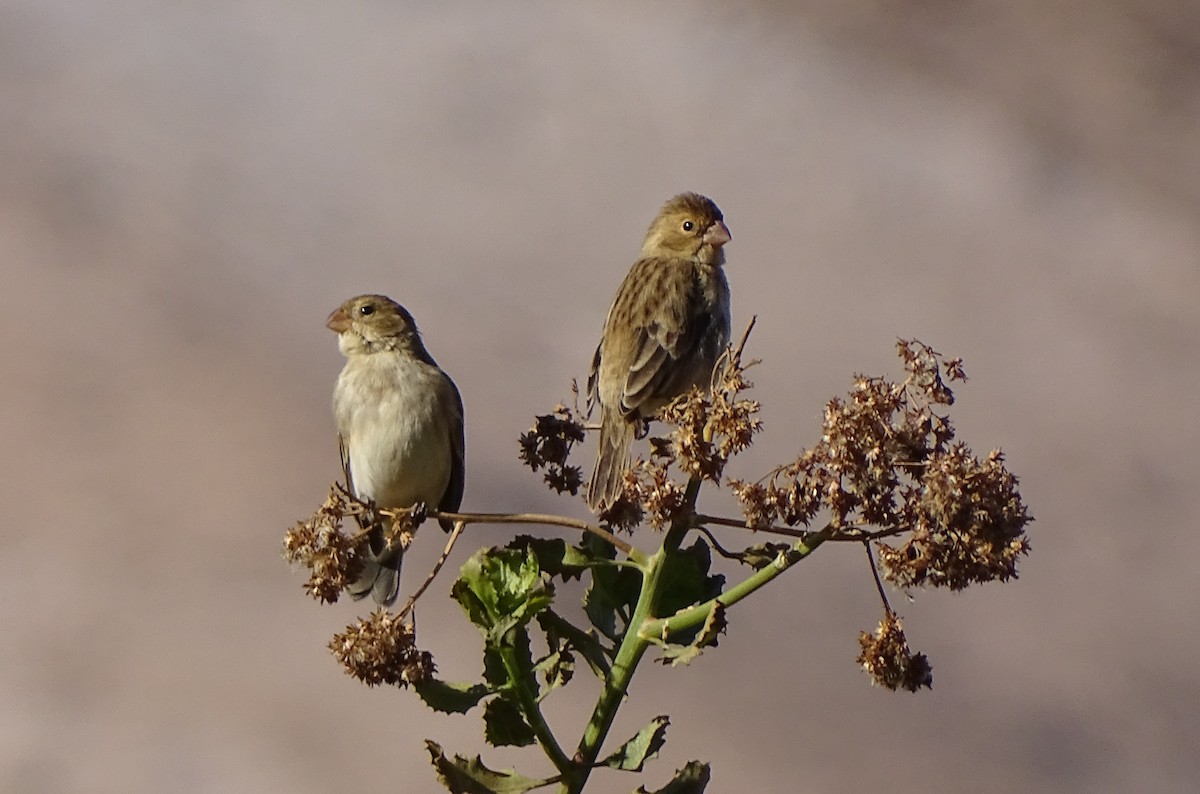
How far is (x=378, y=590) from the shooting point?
11.3 ft

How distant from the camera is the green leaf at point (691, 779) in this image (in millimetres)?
1595

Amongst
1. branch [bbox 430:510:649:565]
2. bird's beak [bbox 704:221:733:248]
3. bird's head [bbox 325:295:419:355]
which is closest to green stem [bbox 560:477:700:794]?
branch [bbox 430:510:649:565]

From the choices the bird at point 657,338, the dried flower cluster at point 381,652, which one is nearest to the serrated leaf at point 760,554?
the dried flower cluster at point 381,652

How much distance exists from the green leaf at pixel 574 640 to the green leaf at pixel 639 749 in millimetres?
86

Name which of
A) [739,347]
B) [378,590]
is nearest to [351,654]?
[739,347]

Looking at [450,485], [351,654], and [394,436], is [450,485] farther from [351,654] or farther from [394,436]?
[351,654]

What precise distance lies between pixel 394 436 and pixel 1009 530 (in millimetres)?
2475

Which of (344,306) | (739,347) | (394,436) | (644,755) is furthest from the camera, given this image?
(344,306)

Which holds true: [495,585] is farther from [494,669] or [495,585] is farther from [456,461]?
[456,461]

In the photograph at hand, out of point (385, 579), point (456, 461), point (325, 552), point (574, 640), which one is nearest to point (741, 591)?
point (574, 640)

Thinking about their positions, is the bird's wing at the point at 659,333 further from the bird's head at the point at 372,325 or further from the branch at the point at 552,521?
the branch at the point at 552,521

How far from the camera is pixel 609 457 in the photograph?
9.78 feet

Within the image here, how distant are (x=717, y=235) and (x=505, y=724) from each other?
2.41 m

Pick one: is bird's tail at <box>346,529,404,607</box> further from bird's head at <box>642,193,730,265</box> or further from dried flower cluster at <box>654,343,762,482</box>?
dried flower cluster at <box>654,343,762,482</box>
